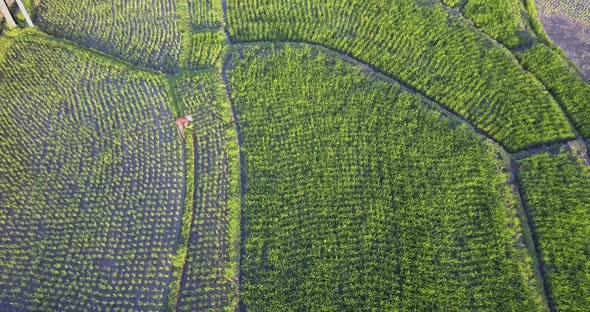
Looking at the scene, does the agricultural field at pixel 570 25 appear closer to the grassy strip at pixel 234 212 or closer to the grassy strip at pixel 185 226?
the grassy strip at pixel 234 212

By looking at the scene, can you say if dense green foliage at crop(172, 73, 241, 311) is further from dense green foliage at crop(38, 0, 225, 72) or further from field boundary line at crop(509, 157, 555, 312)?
field boundary line at crop(509, 157, 555, 312)

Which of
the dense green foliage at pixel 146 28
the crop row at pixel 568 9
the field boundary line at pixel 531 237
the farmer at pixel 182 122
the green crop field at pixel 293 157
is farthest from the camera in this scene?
the crop row at pixel 568 9

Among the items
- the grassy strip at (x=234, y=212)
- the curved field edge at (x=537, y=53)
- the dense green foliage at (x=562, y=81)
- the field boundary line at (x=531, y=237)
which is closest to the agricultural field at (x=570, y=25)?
the curved field edge at (x=537, y=53)

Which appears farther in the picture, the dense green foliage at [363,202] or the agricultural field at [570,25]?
the agricultural field at [570,25]

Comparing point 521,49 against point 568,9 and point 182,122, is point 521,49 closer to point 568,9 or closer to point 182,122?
point 568,9

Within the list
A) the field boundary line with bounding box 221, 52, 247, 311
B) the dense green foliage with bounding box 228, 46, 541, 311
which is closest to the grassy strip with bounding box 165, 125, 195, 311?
the field boundary line with bounding box 221, 52, 247, 311

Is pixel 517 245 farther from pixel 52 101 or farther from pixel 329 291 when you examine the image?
pixel 52 101
